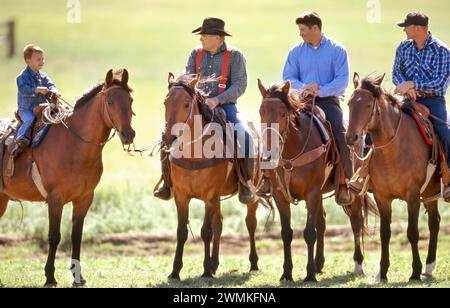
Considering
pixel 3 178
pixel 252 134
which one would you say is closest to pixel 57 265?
pixel 3 178

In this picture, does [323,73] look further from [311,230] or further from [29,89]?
[29,89]

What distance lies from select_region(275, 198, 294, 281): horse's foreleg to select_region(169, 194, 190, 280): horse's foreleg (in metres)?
1.14

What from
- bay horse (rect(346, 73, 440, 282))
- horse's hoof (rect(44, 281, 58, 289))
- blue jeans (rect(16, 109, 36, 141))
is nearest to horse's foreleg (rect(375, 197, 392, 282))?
bay horse (rect(346, 73, 440, 282))

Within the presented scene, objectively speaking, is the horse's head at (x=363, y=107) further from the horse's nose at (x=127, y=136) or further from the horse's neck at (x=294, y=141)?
the horse's nose at (x=127, y=136)

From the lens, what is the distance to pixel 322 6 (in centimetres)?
4269

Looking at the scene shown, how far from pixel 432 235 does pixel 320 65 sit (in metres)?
2.58

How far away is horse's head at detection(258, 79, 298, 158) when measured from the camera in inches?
488

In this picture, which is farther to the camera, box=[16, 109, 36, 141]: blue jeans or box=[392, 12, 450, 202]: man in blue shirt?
box=[16, 109, 36, 141]: blue jeans

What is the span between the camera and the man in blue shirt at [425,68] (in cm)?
1337

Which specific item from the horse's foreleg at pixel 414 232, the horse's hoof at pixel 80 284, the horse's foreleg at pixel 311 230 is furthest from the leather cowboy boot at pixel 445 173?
the horse's hoof at pixel 80 284

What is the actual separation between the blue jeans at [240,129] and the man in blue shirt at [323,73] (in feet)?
2.73

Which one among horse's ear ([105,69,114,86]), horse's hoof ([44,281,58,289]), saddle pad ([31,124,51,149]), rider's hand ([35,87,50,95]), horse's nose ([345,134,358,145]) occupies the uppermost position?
horse's ear ([105,69,114,86])

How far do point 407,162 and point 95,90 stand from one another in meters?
3.79

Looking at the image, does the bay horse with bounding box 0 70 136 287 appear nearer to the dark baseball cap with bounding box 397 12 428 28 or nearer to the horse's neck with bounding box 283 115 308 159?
the horse's neck with bounding box 283 115 308 159
